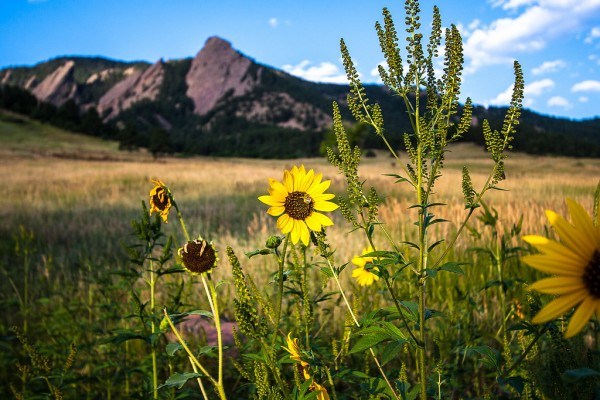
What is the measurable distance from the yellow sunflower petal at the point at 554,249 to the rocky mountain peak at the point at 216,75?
154214 millimetres

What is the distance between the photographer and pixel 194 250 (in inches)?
53.2

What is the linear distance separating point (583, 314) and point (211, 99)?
162 metres

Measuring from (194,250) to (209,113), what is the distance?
148 metres

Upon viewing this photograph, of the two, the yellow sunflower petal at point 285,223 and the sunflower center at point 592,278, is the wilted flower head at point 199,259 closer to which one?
the yellow sunflower petal at point 285,223

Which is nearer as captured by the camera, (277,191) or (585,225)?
(585,225)

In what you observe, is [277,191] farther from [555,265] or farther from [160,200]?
[555,265]

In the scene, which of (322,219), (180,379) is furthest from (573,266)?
(180,379)

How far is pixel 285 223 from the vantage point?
55.6 inches

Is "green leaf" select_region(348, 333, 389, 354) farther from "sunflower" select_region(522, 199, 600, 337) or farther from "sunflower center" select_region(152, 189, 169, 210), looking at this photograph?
"sunflower center" select_region(152, 189, 169, 210)

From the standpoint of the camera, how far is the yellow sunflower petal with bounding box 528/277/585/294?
2.29 feet

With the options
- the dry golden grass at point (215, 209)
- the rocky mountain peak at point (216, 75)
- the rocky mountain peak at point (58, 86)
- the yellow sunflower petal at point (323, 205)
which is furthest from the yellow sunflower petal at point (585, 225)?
the rocky mountain peak at point (58, 86)

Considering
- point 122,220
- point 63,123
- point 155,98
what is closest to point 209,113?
point 155,98

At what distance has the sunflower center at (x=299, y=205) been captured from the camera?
4.68 feet

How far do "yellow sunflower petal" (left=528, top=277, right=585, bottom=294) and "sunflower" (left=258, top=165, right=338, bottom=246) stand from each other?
75 cm
